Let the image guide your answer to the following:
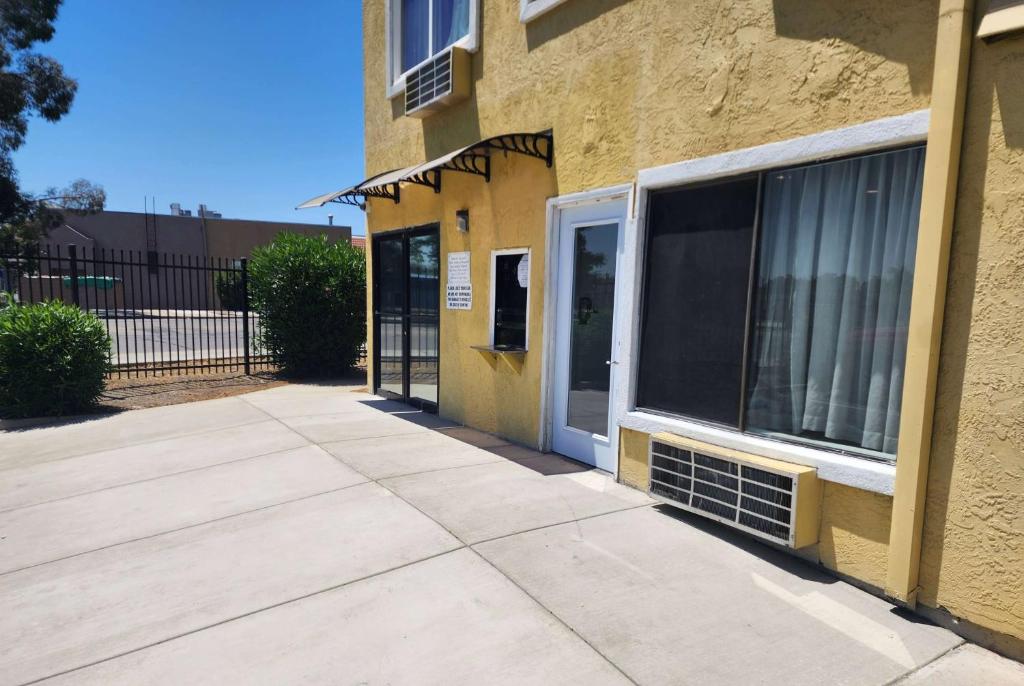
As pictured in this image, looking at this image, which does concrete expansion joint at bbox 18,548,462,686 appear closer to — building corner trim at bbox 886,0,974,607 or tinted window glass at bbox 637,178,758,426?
tinted window glass at bbox 637,178,758,426

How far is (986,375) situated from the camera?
8.73ft

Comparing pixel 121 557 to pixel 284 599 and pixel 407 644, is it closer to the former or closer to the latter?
pixel 284 599

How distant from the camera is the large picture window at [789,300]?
3.16m

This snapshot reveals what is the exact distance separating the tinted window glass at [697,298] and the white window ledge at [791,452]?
0.40ft

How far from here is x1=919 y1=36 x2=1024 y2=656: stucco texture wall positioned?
2564 mm

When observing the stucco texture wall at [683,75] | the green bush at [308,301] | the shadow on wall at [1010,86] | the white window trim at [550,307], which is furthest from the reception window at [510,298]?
the green bush at [308,301]

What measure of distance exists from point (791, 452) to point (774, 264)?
4.02 feet

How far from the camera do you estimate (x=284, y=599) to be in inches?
122

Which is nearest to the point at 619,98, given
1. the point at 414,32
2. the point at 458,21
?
the point at 458,21

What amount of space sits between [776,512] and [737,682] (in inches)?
49.8

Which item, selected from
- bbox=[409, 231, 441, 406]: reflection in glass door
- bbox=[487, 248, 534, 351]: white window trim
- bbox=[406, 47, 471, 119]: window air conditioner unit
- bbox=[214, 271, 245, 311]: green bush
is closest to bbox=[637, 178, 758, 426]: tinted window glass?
bbox=[487, 248, 534, 351]: white window trim

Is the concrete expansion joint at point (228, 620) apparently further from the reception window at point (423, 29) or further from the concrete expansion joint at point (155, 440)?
the reception window at point (423, 29)

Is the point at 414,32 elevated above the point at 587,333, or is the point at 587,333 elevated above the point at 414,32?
the point at 414,32

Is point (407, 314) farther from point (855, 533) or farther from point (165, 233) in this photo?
point (165, 233)
